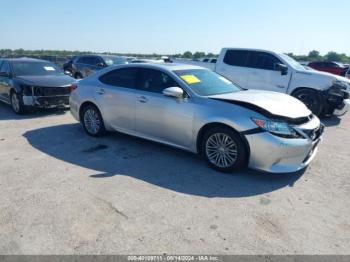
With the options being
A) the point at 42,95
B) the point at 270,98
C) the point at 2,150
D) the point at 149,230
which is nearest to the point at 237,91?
the point at 270,98

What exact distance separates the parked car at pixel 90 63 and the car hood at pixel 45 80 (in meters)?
5.74

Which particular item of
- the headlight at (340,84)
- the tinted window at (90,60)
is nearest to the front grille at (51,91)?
the tinted window at (90,60)

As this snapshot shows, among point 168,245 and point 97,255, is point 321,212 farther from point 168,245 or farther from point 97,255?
point 97,255

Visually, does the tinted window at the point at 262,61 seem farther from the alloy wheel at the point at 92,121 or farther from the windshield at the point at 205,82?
the alloy wheel at the point at 92,121

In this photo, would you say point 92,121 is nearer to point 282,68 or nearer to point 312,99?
point 282,68

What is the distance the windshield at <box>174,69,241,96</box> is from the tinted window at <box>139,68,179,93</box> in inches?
7.9

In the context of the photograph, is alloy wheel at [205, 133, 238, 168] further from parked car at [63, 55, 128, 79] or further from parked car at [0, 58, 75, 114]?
parked car at [63, 55, 128, 79]

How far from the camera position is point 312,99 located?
8.74 meters

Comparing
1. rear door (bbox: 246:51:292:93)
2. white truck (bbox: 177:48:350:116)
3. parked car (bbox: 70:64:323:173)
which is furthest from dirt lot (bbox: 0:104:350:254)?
rear door (bbox: 246:51:292:93)

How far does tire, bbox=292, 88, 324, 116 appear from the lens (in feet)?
28.3

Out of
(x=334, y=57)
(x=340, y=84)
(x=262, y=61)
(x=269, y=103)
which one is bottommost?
(x=334, y=57)

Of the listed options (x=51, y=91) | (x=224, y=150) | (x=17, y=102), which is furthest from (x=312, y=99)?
(x=17, y=102)

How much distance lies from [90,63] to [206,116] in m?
12.2

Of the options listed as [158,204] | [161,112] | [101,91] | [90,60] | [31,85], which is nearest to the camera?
[158,204]
